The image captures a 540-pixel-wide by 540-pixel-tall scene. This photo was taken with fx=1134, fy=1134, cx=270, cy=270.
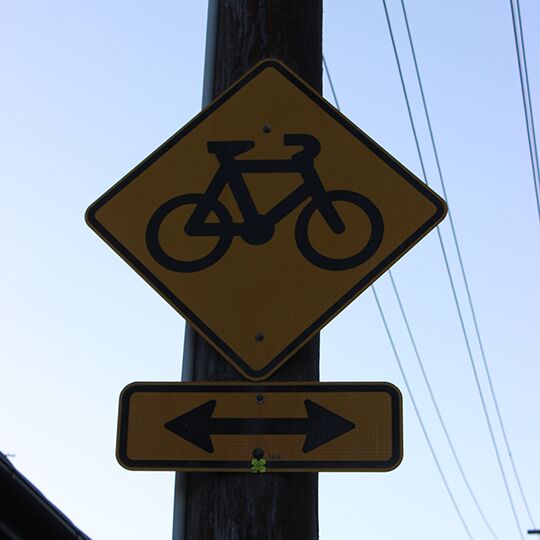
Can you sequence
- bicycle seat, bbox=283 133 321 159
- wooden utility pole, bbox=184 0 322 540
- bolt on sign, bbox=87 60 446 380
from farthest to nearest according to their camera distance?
bicycle seat, bbox=283 133 321 159
bolt on sign, bbox=87 60 446 380
wooden utility pole, bbox=184 0 322 540

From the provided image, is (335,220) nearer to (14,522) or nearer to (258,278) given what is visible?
(258,278)

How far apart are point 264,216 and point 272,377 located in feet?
1.50

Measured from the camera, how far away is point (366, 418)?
9.39 ft

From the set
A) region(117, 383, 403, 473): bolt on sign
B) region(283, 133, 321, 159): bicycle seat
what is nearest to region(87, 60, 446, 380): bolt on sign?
region(283, 133, 321, 159): bicycle seat

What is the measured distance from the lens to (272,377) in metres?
2.95

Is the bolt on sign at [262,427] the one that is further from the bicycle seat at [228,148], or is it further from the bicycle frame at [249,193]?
the bicycle seat at [228,148]

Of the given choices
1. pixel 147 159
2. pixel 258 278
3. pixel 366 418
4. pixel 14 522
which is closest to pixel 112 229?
pixel 147 159

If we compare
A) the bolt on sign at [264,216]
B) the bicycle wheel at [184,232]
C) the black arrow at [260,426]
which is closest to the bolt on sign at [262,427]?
the black arrow at [260,426]

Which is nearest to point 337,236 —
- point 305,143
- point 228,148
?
point 305,143

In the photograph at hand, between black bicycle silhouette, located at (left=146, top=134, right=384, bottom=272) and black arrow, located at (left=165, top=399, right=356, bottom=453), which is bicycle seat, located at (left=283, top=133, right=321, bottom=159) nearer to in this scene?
black bicycle silhouette, located at (left=146, top=134, right=384, bottom=272)

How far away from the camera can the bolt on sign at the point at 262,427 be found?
283 cm

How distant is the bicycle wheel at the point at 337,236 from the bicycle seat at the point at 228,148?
10.5 inches

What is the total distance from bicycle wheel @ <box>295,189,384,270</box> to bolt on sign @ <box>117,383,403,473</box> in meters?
0.36

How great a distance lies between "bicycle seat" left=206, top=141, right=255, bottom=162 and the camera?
10.6 ft
